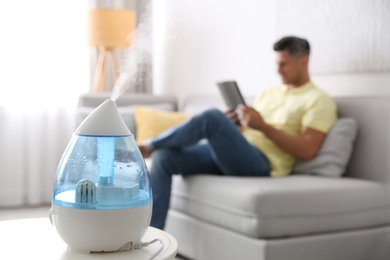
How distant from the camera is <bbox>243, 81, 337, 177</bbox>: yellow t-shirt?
8.91ft

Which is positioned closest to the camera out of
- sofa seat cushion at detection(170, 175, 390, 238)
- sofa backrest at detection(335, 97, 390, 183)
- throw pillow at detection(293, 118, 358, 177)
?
sofa seat cushion at detection(170, 175, 390, 238)

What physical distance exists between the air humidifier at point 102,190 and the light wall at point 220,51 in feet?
5.43

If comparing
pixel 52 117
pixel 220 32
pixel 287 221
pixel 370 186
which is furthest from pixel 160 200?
pixel 52 117

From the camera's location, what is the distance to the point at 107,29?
430 cm

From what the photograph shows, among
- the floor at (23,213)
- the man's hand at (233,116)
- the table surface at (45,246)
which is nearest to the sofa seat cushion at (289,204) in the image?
the man's hand at (233,116)

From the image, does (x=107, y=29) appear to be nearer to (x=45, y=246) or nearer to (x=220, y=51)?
(x=220, y=51)

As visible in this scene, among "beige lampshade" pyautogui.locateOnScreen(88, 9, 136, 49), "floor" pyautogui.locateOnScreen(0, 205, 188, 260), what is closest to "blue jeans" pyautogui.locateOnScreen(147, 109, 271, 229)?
"floor" pyautogui.locateOnScreen(0, 205, 188, 260)

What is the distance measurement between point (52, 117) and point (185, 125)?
201 centimetres

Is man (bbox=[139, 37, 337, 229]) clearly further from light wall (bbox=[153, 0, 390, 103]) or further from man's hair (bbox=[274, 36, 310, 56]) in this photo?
light wall (bbox=[153, 0, 390, 103])

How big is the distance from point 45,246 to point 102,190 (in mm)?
210

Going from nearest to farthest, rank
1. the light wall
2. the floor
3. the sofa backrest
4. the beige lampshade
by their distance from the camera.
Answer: the sofa backrest
the light wall
the floor
the beige lampshade

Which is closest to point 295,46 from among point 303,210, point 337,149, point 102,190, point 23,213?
point 337,149

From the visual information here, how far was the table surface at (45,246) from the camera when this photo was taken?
1.35 metres

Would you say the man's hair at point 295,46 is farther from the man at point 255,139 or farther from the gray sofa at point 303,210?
the gray sofa at point 303,210
